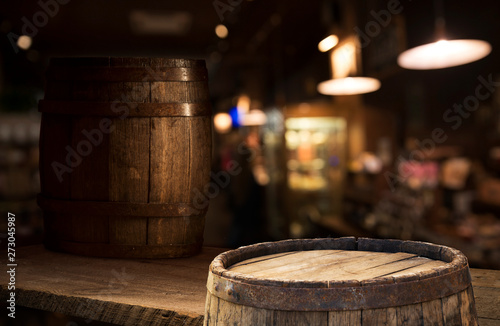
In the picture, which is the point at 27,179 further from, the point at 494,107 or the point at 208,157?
the point at 494,107

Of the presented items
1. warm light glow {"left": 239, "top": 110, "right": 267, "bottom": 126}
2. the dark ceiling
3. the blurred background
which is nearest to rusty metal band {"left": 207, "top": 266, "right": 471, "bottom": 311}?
the blurred background

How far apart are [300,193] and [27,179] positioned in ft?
19.7

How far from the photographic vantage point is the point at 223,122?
15648 millimetres

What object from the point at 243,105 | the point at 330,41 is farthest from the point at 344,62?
the point at 243,105

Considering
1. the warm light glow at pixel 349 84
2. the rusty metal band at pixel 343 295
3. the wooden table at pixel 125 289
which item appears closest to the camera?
the rusty metal band at pixel 343 295

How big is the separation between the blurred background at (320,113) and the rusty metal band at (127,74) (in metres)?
1.14

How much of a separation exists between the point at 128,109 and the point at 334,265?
1.24m

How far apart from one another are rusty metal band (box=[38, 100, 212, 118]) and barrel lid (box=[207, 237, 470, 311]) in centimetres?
93

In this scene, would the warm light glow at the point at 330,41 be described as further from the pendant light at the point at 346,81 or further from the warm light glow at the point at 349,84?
the warm light glow at the point at 349,84

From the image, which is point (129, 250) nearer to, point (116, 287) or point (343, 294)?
point (116, 287)

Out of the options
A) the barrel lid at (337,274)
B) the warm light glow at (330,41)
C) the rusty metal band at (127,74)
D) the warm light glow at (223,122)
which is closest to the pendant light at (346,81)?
the warm light glow at (330,41)

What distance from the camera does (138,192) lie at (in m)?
2.24

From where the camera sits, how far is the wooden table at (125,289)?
5.42ft

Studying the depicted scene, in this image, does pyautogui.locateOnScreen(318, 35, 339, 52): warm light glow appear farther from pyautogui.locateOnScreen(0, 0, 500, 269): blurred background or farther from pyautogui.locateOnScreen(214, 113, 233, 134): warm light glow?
pyautogui.locateOnScreen(214, 113, 233, 134): warm light glow
